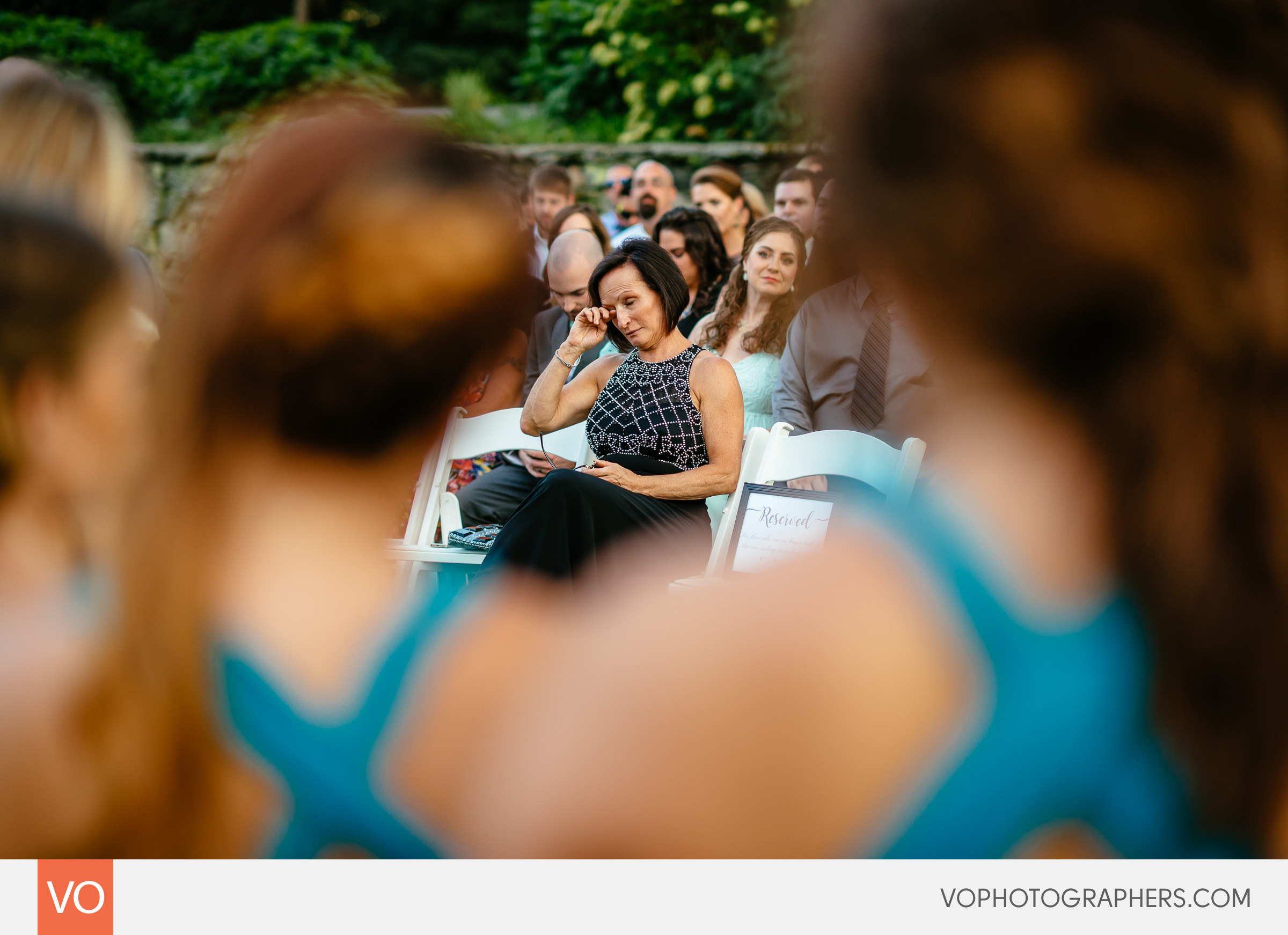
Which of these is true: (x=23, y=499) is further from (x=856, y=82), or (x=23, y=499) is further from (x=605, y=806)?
(x=856, y=82)

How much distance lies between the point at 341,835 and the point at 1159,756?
630 millimetres

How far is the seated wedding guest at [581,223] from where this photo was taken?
214 inches

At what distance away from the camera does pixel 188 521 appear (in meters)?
0.87

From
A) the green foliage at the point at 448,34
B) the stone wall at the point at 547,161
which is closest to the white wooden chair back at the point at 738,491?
the stone wall at the point at 547,161

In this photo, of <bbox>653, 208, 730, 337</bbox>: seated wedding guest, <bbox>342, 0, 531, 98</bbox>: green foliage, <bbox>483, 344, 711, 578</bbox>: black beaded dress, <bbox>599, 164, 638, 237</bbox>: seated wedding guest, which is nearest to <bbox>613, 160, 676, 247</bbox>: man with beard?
<bbox>599, 164, 638, 237</bbox>: seated wedding guest

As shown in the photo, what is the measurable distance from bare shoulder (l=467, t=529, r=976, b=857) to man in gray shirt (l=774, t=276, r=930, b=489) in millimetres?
3071

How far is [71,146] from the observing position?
6.17 ft

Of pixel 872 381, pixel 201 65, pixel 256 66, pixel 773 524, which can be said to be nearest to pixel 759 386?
pixel 872 381

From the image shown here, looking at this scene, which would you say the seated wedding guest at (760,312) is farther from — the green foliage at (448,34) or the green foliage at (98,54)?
the green foliage at (448,34)

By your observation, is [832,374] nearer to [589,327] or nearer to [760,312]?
[760,312]

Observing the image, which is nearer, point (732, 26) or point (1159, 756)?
point (1159, 756)

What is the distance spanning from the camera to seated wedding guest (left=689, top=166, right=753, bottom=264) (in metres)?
5.62

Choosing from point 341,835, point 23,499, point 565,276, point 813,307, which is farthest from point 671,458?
point 341,835

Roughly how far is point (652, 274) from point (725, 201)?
1806mm
